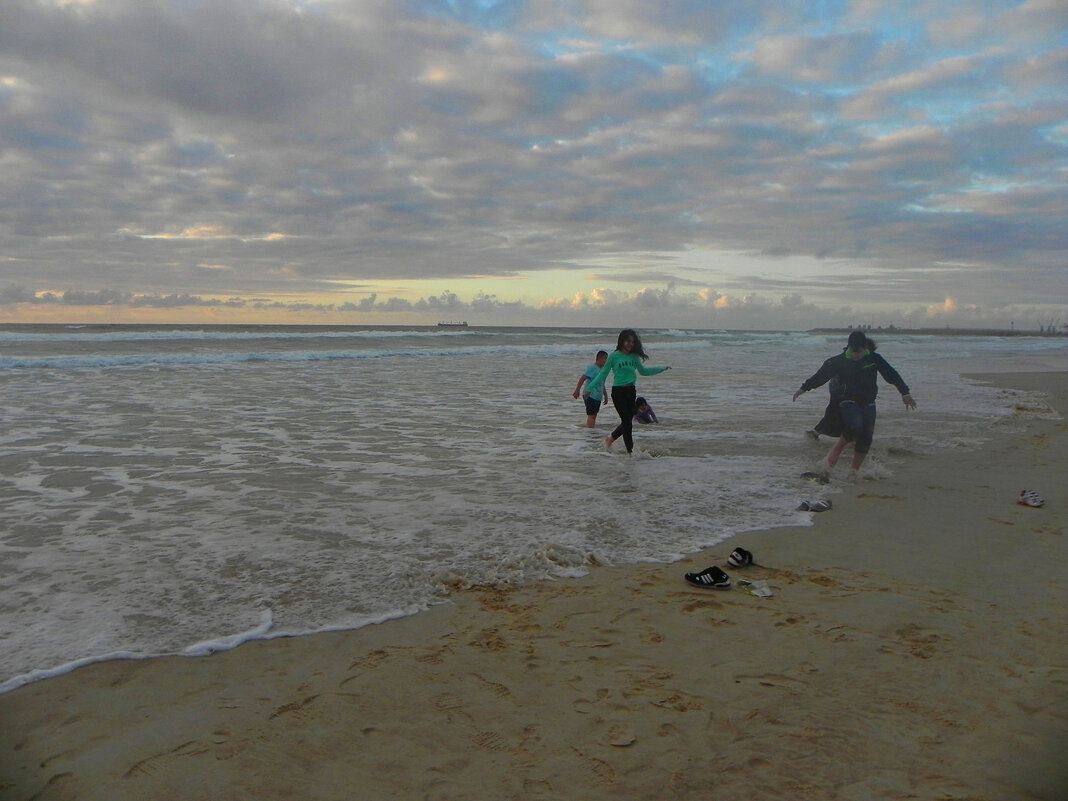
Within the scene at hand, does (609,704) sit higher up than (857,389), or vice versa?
(857,389)

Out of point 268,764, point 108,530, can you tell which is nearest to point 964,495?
point 268,764

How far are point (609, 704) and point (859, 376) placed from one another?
7026mm

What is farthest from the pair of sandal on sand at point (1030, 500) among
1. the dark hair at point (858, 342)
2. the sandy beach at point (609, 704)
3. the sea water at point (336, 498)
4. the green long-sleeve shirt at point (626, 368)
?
the green long-sleeve shirt at point (626, 368)

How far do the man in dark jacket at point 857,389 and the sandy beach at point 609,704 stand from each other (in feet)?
12.8

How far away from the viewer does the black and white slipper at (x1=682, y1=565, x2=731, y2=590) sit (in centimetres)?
473

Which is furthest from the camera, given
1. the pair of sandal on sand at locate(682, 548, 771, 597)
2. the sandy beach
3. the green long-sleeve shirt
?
the green long-sleeve shirt

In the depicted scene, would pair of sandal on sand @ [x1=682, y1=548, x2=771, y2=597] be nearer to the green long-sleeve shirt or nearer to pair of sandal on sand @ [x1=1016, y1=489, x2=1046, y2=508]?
pair of sandal on sand @ [x1=1016, y1=489, x2=1046, y2=508]

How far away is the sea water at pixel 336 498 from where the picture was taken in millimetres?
4418

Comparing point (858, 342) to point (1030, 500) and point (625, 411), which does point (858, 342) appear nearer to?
point (1030, 500)

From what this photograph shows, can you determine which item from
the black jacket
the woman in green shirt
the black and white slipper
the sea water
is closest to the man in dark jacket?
the black jacket

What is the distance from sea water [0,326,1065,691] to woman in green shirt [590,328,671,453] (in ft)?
1.06

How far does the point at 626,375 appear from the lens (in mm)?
10055

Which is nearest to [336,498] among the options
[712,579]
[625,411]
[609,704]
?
[712,579]

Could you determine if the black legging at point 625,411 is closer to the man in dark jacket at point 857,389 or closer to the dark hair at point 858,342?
the man in dark jacket at point 857,389
